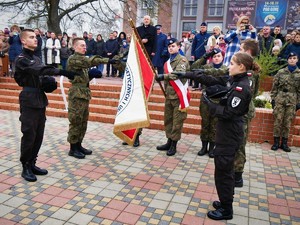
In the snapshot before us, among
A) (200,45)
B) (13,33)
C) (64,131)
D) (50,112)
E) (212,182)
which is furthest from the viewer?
(13,33)

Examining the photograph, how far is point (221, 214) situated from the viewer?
3369mm

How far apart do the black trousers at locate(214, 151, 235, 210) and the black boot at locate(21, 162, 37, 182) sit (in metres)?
2.44

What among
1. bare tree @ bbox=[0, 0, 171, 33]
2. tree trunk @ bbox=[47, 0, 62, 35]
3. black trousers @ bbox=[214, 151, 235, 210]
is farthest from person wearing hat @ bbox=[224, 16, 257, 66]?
tree trunk @ bbox=[47, 0, 62, 35]

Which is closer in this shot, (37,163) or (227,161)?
(227,161)

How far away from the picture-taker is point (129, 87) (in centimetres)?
449

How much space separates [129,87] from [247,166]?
2.36 meters

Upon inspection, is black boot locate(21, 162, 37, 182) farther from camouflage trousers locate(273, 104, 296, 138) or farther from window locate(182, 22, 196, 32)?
window locate(182, 22, 196, 32)

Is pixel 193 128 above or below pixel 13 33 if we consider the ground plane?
below

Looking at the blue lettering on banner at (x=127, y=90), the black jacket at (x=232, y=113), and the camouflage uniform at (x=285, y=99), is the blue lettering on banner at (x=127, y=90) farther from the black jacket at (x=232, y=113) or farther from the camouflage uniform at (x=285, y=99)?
the camouflage uniform at (x=285, y=99)

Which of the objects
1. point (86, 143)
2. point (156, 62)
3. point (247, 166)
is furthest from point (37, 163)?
point (156, 62)

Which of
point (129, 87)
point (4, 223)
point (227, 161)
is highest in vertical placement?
point (129, 87)

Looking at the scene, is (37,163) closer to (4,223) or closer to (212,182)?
(4,223)

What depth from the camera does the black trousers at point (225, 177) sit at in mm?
3244

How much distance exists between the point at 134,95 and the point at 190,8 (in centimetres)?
3862
